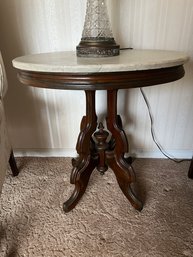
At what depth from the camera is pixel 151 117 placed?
1.25 meters

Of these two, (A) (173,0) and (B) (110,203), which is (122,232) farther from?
(A) (173,0)

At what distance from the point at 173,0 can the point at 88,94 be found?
652 millimetres

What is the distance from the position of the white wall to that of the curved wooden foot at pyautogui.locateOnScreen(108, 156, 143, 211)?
1.27 feet

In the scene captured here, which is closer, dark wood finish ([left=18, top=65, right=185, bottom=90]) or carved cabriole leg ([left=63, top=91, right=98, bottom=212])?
dark wood finish ([left=18, top=65, right=185, bottom=90])

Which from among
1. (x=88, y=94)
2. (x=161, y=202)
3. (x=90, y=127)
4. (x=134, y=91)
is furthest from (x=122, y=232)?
(x=134, y=91)

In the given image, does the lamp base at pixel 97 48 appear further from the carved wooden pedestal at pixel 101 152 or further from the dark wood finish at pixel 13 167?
the dark wood finish at pixel 13 167

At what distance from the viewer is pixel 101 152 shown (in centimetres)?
101

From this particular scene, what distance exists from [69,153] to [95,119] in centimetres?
61

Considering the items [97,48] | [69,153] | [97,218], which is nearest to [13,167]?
[69,153]

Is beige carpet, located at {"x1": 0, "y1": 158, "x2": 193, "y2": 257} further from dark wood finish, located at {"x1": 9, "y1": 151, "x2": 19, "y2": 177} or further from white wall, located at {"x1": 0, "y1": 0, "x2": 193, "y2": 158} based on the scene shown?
white wall, located at {"x1": 0, "y1": 0, "x2": 193, "y2": 158}

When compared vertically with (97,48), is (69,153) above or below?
below

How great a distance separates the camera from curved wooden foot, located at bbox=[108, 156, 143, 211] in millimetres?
928

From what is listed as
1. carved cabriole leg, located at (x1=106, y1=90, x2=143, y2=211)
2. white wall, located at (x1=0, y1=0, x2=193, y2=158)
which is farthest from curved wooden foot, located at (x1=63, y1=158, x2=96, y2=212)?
white wall, located at (x1=0, y1=0, x2=193, y2=158)

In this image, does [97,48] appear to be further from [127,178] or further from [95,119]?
[127,178]
